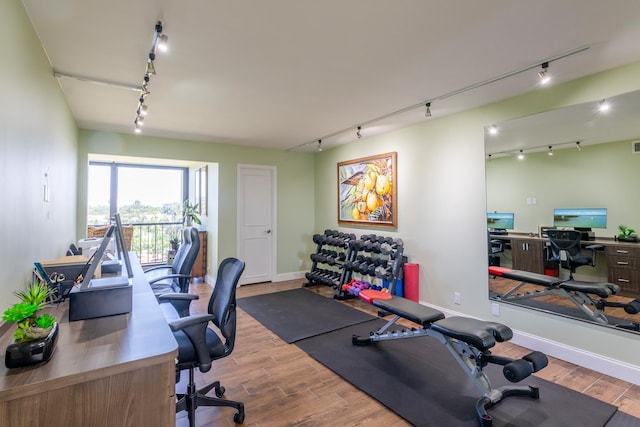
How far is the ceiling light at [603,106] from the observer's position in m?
2.62

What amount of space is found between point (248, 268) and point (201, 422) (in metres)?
Result: 3.79

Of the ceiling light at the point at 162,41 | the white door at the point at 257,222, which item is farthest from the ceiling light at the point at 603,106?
the white door at the point at 257,222

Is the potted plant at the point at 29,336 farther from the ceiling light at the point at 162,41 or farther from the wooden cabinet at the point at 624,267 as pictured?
the wooden cabinet at the point at 624,267

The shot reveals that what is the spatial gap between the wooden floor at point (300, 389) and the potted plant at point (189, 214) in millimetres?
3858

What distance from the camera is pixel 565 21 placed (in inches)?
76.9

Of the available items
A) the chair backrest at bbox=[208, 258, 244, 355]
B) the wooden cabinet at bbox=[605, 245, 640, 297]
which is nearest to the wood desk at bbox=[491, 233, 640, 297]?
the wooden cabinet at bbox=[605, 245, 640, 297]

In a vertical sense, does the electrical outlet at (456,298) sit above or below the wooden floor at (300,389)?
above

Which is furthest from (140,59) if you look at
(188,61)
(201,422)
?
(201,422)

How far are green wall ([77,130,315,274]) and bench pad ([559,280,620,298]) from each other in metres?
4.27

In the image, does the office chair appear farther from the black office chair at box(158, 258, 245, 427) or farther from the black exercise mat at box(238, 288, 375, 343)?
the black office chair at box(158, 258, 245, 427)

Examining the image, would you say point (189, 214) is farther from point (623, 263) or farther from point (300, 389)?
point (623, 263)

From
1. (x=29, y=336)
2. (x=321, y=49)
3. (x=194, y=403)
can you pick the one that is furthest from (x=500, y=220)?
(x=29, y=336)

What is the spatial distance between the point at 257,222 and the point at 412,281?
309 centimetres

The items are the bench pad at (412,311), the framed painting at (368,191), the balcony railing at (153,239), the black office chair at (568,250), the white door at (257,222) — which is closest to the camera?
the bench pad at (412,311)
